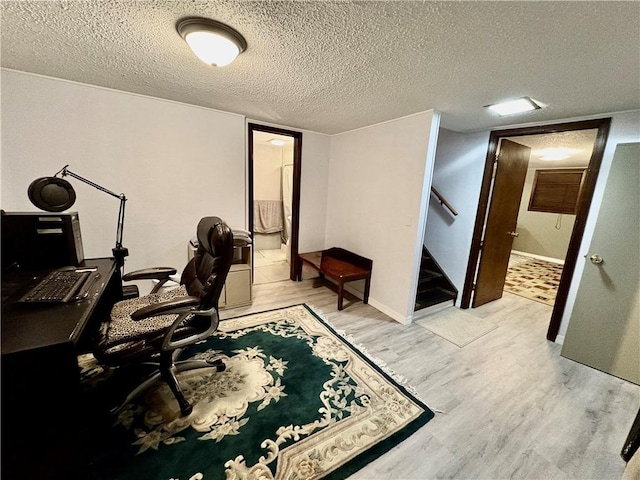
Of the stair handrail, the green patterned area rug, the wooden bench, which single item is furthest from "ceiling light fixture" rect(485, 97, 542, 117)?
the green patterned area rug

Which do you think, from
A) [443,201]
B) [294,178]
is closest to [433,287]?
[443,201]

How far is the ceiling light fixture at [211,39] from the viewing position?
4.22 feet

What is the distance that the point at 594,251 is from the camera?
2.22 metres

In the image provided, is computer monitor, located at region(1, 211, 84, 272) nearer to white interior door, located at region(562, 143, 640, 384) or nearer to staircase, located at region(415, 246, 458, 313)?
staircase, located at region(415, 246, 458, 313)

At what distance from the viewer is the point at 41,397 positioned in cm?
94

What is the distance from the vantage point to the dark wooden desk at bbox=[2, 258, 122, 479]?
2.91 ft

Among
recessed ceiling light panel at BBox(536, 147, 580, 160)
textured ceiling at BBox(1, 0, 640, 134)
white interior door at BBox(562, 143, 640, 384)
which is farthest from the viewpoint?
recessed ceiling light panel at BBox(536, 147, 580, 160)

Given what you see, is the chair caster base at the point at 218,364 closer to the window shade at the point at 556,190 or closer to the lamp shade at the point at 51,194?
the lamp shade at the point at 51,194

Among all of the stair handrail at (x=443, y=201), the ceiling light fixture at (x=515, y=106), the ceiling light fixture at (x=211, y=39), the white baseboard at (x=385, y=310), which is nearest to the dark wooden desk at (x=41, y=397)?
the ceiling light fixture at (x=211, y=39)

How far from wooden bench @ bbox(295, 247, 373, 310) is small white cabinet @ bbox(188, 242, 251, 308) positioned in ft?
2.96

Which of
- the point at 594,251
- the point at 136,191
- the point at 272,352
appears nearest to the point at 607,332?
the point at 594,251

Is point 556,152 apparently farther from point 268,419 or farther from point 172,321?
point 172,321

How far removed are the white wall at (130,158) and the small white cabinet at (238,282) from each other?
1.48ft

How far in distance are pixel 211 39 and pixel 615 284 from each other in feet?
11.5
